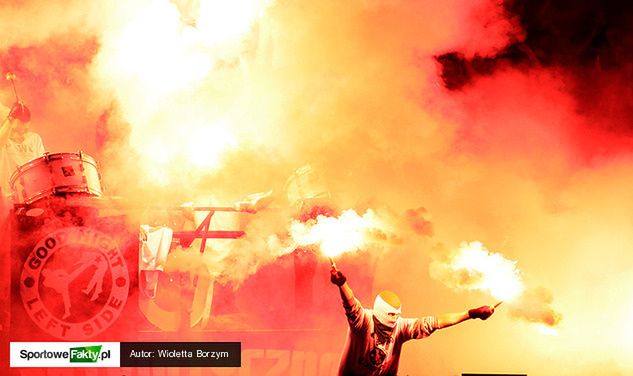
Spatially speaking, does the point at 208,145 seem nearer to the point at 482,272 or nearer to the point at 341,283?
the point at 341,283

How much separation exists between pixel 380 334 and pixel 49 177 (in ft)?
8.71

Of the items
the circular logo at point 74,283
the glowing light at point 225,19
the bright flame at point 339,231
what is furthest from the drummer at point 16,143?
the bright flame at point 339,231

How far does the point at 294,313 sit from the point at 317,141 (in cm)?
141

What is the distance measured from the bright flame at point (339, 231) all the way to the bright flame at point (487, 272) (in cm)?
69

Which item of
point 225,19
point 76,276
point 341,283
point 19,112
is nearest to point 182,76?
point 225,19

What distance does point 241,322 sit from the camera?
21.7ft

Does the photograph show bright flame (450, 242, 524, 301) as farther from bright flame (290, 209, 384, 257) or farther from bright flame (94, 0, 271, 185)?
bright flame (94, 0, 271, 185)

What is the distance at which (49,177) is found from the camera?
243 inches

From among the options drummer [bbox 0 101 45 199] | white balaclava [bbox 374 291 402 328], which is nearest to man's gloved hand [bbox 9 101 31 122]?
drummer [bbox 0 101 45 199]

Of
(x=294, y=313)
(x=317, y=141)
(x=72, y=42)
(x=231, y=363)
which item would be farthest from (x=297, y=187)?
(x=72, y=42)

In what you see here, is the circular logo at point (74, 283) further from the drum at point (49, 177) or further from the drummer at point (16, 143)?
the drummer at point (16, 143)

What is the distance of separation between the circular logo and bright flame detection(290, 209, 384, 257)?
1.42 meters

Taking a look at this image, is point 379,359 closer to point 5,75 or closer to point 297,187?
point 297,187

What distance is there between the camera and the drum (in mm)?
6176
